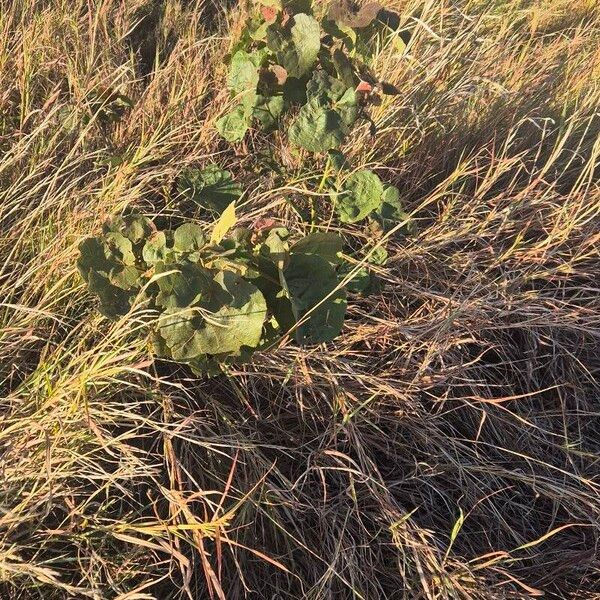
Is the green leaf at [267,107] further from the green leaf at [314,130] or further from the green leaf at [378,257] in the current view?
the green leaf at [378,257]

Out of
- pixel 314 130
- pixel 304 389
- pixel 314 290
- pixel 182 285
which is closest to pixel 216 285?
pixel 182 285

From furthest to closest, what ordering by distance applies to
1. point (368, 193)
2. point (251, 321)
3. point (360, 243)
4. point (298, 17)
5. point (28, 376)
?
point (360, 243) → point (368, 193) → point (298, 17) → point (28, 376) → point (251, 321)

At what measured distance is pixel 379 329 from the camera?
135 centimetres

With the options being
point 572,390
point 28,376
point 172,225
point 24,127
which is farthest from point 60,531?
point 572,390

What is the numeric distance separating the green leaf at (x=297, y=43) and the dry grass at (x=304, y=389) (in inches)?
9.5

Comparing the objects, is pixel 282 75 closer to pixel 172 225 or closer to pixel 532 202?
pixel 172 225

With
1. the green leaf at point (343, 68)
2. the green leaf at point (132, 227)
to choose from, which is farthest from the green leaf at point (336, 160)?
the green leaf at point (132, 227)

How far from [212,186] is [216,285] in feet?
1.53

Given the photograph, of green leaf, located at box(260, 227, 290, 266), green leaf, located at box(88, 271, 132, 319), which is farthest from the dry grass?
green leaf, located at box(260, 227, 290, 266)

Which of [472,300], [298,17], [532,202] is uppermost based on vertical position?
[298,17]

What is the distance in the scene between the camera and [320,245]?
109cm

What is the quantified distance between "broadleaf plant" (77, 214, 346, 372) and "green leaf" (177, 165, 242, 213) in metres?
0.25

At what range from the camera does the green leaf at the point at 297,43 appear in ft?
4.16

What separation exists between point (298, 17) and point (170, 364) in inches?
28.2
